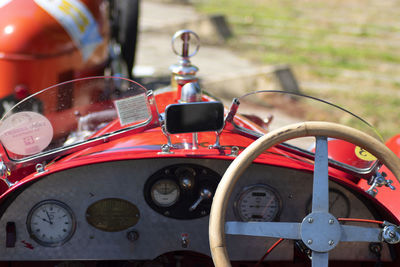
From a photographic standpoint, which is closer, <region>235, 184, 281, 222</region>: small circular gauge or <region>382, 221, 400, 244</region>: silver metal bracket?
<region>382, 221, 400, 244</region>: silver metal bracket

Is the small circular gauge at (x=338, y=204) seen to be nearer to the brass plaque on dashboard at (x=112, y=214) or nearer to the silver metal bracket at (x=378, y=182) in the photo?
the silver metal bracket at (x=378, y=182)

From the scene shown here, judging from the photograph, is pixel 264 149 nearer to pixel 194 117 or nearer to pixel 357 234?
pixel 194 117

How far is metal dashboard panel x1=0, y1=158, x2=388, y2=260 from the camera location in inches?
91.4

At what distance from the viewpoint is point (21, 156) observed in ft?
7.80

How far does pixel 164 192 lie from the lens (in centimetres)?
234

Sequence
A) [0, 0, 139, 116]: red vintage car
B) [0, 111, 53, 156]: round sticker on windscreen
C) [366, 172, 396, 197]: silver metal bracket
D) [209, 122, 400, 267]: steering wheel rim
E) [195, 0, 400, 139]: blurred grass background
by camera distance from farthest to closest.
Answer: [195, 0, 400, 139]: blurred grass background
[0, 0, 139, 116]: red vintage car
[0, 111, 53, 156]: round sticker on windscreen
[366, 172, 396, 197]: silver metal bracket
[209, 122, 400, 267]: steering wheel rim

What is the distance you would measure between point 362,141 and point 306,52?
875 cm

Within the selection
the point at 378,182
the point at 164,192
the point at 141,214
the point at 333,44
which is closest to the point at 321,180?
the point at 378,182

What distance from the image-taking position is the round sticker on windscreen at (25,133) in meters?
2.35

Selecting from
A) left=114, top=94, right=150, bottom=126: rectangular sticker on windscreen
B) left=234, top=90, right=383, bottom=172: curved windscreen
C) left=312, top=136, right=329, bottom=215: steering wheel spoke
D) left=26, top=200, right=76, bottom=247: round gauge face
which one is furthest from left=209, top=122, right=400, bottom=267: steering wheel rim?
left=26, top=200, right=76, bottom=247: round gauge face

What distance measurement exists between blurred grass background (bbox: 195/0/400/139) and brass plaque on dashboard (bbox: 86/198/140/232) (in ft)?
15.5

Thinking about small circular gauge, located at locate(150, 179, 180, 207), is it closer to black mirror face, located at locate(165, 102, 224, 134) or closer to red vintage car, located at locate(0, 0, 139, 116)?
black mirror face, located at locate(165, 102, 224, 134)

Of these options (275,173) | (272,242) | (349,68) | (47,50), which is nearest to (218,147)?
(275,173)

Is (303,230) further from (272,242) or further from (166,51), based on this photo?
(166,51)
